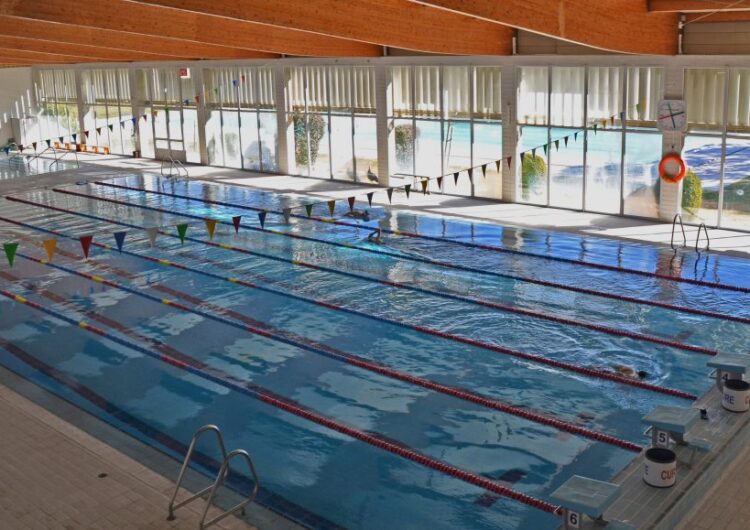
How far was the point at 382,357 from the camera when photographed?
28.0 feet

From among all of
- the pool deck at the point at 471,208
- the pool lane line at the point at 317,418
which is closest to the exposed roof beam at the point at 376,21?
the pool deck at the point at 471,208

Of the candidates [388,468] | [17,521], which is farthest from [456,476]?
[17,521]

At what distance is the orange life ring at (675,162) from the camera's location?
13.8 meters

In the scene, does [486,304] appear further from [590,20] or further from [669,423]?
[669,423]

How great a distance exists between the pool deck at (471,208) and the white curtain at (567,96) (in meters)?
1.72

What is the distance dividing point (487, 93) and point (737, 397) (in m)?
11.3

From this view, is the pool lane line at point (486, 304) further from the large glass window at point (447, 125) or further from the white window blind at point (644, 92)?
the white window blind at point (644, 92)

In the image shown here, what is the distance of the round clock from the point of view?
1359 cm

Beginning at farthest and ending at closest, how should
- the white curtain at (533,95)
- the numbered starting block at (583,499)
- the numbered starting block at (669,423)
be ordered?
the white curtain at (533,95) → the numbered starting block at (669,423) → the numbered starting block at (583,499)

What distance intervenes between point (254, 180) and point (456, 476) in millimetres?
15888

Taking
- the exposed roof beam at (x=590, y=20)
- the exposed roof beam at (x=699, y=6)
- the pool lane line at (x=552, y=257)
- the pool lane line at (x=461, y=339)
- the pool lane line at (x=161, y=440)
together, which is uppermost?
A: the exposed roof beam at (x=699, y=6)

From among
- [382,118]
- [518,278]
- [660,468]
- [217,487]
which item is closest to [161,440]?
[217,487]

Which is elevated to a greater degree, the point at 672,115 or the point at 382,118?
the point at 382,118

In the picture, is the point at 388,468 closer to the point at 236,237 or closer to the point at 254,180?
the point at 236,237
